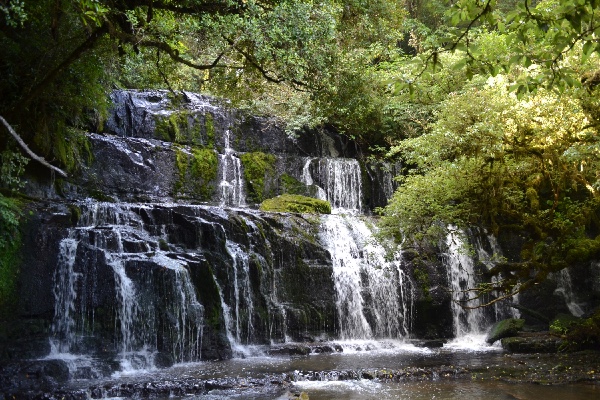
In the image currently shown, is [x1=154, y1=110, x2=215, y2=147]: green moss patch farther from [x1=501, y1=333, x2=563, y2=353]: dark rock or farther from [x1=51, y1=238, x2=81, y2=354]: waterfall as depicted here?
[x1=501, y1=333, x2=563, y2=353]: dark rock

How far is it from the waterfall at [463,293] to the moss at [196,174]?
733 centimetres

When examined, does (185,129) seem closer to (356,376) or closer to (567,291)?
(356,376)

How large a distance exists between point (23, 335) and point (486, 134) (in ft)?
32.1

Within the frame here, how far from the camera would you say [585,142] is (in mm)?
10367

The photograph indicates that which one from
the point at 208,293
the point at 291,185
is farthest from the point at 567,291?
Answer: the point at 208,293

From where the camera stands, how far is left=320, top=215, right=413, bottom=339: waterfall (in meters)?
13.6

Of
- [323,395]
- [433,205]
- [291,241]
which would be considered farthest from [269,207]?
[323,395]

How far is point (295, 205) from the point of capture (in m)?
16.2

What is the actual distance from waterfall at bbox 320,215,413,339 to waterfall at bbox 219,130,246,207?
12.9 feet

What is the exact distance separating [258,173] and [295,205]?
2495mm

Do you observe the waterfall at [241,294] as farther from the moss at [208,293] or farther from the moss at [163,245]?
the moss at [163,245]

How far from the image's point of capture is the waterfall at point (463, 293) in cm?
1419

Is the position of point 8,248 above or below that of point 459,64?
below

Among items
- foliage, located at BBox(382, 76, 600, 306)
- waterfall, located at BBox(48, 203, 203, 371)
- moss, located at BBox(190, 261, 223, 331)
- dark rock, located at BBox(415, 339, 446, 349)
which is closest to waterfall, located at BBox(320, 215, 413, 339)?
dark rock, located at BBox(415, 339, 446, 349)
